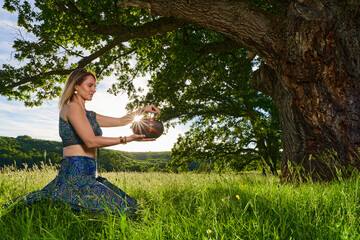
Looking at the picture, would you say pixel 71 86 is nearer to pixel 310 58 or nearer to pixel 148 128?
pixel 148 128

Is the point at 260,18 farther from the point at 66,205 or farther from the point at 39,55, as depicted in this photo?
the point at 39,55

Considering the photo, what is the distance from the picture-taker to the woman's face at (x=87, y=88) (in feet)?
12.0

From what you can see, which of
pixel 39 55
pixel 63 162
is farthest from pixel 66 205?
pixel 39 55

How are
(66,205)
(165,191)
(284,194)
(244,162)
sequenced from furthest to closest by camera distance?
(244,162) → (165,191) → (284,194) → (66,205)

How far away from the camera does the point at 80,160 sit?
3.45 meters

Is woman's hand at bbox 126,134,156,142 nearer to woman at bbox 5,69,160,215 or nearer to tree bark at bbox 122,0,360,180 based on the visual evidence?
woman at bbox 5,69,160,215

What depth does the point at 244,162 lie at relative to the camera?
15547mm

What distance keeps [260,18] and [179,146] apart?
9996 millimetres

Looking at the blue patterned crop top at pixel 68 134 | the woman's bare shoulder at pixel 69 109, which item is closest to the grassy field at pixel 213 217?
the blue patterned crop top at pixel 68 134

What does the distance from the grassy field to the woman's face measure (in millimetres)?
1312

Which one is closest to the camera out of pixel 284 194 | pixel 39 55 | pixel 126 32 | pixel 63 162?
pixel 284 194

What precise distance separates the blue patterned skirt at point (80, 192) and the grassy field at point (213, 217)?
4.8 inches

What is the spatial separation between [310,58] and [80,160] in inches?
172

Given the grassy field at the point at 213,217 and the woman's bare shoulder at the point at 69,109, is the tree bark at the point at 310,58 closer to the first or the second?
the grassy field at the point at 213,217
